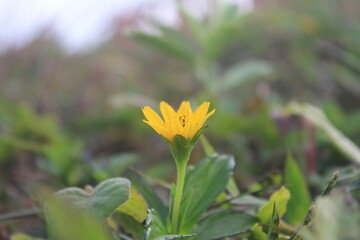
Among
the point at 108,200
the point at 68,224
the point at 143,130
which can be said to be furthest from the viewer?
the point at 143,130

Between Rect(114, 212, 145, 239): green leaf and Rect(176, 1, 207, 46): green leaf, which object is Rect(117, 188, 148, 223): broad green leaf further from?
Rect(176, 1, 207, 46): green leaf

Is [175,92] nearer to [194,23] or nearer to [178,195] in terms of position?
[194,23]

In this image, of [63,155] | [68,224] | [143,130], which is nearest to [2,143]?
[63,155]

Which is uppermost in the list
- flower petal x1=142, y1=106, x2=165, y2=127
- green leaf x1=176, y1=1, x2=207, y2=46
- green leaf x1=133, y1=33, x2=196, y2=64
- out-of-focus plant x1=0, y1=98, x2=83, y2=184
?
green leaf x1=176, y1=1, x2=207, y2=46

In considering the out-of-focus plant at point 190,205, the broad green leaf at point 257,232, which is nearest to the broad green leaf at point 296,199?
the out-of-focus plant at point 190,205

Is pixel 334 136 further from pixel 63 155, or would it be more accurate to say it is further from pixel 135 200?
pixel 63 155

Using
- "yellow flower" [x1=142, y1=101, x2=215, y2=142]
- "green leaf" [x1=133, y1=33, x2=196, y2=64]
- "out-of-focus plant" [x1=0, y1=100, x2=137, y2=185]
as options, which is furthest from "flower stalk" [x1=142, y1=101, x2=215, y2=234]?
"green leaf" [x1=133, y1=33, x2=196, y2=64]

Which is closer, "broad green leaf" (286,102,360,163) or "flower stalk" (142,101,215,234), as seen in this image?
"flower stalk" (142,101,215,234)
